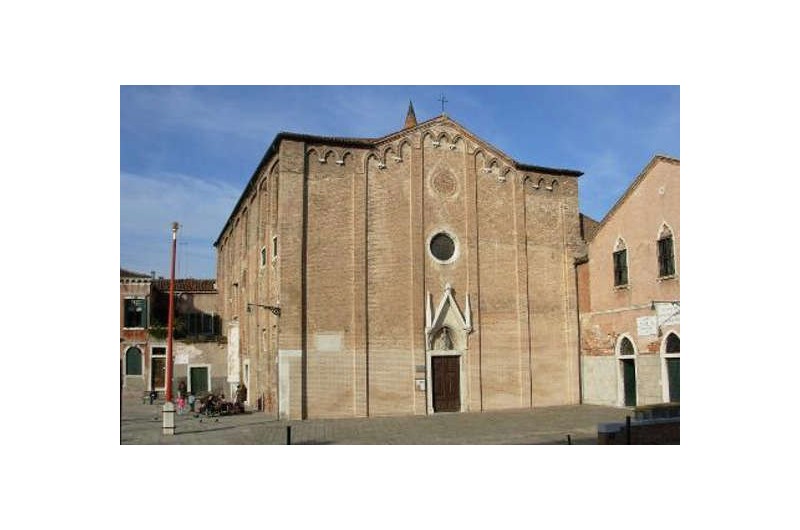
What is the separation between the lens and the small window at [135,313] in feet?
105

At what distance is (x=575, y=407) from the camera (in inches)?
895

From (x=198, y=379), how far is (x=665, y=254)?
67.3ft

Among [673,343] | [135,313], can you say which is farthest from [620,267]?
[135,313]

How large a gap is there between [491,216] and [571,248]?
11.5ft

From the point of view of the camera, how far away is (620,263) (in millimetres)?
22500

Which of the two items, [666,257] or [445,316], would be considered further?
[445,316]

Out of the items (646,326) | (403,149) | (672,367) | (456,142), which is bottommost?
(672,367)

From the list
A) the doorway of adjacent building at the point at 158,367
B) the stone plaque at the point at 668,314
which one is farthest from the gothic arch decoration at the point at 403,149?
the doorway of adjacent building at the point at 158,367

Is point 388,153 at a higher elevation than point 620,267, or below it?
higher

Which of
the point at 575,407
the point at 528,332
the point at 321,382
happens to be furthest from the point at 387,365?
the point at 575,407

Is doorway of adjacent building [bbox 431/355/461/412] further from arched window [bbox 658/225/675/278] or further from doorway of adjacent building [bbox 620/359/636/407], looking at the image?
arched window [bbox 658/225/675/278]

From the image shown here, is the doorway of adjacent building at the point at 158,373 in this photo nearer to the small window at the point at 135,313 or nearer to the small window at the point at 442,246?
the small window at the point at 135,313

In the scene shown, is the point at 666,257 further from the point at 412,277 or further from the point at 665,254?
the point at 412,277

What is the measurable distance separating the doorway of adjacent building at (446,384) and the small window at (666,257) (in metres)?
7.07
